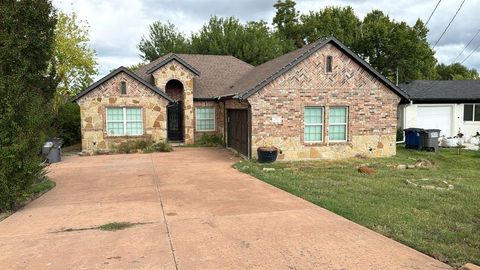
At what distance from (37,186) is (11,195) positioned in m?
2.43

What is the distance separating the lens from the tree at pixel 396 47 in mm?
42406

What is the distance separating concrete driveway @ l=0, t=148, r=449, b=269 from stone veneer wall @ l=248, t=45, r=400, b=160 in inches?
184

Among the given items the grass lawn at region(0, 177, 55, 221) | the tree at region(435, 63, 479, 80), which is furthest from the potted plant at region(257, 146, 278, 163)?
the tree at region(435, 63, 479, 80)

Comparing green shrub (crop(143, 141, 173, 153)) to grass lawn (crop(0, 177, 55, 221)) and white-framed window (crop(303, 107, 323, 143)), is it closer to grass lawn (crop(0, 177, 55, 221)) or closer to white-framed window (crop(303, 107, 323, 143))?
white-framed window (crop(303, 107, 323, 143))

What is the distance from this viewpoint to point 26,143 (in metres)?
8.66

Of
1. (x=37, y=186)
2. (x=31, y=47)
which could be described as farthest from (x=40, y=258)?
(x=31, y=47)

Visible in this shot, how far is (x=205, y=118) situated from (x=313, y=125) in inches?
330

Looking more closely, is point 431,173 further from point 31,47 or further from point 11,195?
point 31,47

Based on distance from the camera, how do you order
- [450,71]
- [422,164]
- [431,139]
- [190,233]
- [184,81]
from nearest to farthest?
1. [190,233]
2. [422,164]
3. [431,139]
4. [184,81]
5. [450,71]

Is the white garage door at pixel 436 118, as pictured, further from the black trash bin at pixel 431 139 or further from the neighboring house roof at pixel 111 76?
the neighboring house roof at pixel 111 76

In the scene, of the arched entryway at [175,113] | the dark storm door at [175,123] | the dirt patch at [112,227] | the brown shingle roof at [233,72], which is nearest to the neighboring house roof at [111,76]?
the brown shingle roof at [233,72]

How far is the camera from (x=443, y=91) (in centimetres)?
2489

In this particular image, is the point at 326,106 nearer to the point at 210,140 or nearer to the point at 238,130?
the point at 238,130

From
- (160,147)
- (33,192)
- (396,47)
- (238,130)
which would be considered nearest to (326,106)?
(238,130)
